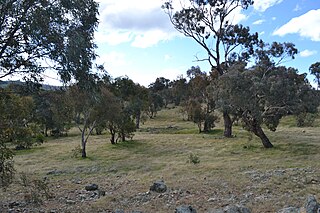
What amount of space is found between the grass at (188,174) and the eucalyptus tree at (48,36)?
17.8ft

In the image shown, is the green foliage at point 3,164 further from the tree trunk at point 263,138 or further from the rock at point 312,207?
the tree trunk at point 263,138

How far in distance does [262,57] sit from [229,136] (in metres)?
10.8

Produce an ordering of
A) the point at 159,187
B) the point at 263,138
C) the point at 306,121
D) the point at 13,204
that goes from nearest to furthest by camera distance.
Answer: the point at 13,204, the point at 159,187, the point at 263,138, the point at 306,121

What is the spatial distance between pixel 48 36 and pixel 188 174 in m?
11.2

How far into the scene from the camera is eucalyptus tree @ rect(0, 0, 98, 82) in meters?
9.20

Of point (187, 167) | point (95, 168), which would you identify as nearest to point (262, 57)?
point (187, 167)

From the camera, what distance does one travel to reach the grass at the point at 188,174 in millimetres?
12352

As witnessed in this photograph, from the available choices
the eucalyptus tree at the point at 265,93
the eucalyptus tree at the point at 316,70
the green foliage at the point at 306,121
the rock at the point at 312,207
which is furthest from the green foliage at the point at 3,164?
the eucalyptus tree at the point at 316,70

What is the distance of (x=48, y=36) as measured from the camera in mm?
9398

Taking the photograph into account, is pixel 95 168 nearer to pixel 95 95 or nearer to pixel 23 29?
pixel 95 95

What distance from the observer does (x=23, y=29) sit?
9.31 m

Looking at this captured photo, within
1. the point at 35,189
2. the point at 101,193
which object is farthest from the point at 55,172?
the point at 35,189

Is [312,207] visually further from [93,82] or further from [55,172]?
[55,172]

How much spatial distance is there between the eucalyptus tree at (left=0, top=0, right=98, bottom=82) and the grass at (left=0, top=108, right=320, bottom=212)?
5410 millimetres
